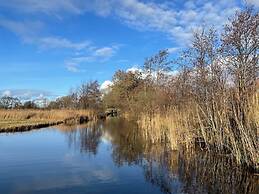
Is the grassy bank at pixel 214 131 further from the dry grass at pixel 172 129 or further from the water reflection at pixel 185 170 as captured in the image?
the water reflection at pixel 185 170

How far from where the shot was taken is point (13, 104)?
172ft

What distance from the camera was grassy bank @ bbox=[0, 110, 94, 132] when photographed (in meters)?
31.4

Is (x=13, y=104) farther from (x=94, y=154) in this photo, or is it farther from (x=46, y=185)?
(x=46, y=185)

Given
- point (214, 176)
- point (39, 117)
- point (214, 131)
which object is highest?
point (39, 117)

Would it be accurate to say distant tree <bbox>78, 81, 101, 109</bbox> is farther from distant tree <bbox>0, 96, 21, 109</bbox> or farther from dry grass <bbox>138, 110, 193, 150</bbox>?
dry grass <bbox>138, 110, 193, 150</bbox>

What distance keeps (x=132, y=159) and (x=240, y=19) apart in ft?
23.8

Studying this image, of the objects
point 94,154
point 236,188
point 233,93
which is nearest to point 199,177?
point 236,188

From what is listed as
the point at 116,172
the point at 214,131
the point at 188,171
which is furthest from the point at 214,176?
the point at 214,131

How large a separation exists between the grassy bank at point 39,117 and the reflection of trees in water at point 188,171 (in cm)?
1495

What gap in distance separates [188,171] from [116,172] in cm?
232

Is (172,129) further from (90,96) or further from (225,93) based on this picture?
(90,96)

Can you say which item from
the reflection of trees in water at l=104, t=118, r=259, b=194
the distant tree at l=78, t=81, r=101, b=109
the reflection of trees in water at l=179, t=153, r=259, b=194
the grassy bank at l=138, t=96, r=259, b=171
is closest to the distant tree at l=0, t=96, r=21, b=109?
the distant tree at l=78, t=81, r=101, b=109

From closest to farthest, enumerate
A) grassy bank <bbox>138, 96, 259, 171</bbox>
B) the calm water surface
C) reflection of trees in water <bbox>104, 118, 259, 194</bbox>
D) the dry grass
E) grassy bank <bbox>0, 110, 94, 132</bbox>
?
reflection of trees in water <bbox>104, 118, 259, 194</bbox> < the calm water surface < grassy bank <bbox>138, 96, 259, 171</bbox> < the dry grass < grassy bank <bbox>0, 110, 94, 132</bbox>

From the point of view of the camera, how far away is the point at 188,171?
1203cm
